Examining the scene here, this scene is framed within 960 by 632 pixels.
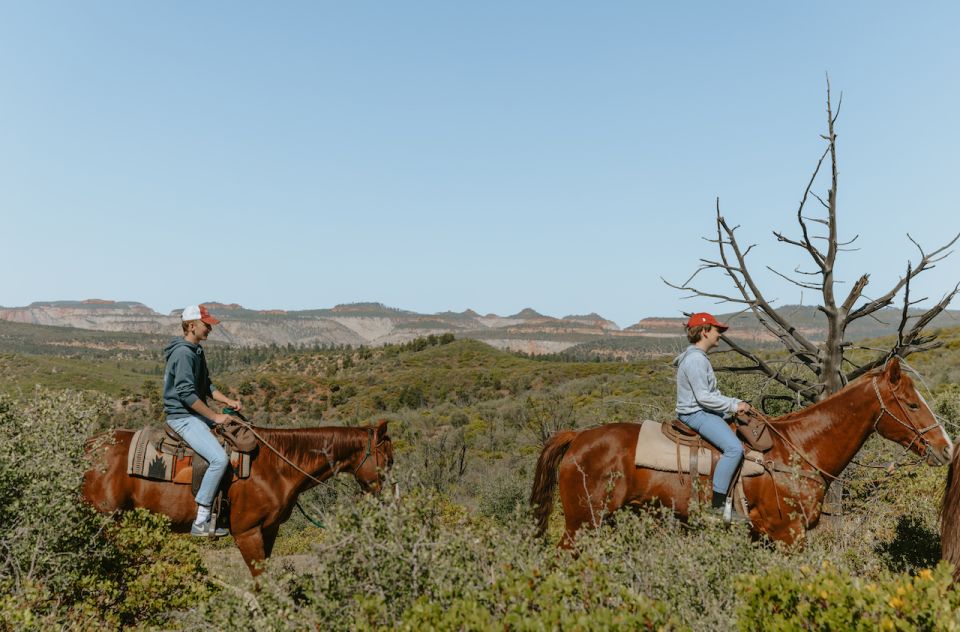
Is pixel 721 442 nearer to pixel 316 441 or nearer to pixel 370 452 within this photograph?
pixel 370 452

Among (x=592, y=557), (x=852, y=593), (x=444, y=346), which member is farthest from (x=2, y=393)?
(x=444, y=346)

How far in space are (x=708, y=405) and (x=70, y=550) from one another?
590 centimetres

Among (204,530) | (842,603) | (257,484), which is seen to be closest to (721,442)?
(842,603)

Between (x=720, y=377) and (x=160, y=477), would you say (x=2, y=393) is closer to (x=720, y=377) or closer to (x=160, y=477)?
(x=160, y=477)

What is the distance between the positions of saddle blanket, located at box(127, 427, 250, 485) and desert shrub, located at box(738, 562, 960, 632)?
5.09m

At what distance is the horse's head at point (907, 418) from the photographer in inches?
228

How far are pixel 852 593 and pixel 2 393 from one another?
10.5 m

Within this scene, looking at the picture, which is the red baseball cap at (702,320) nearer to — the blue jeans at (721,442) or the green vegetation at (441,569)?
the blue jeans at (721,442)

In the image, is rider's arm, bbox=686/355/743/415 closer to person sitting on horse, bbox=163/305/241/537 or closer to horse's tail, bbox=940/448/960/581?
horse's tail, bbox=940/448/960/581

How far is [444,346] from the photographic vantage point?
250 ft

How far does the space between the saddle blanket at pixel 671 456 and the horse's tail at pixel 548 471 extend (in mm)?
855

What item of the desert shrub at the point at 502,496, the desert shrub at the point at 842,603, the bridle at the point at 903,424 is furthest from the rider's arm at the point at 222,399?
the desert shrub at the point at 502,496

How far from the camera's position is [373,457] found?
7.17 metres

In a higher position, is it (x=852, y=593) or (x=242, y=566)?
(x=852, y=593)
